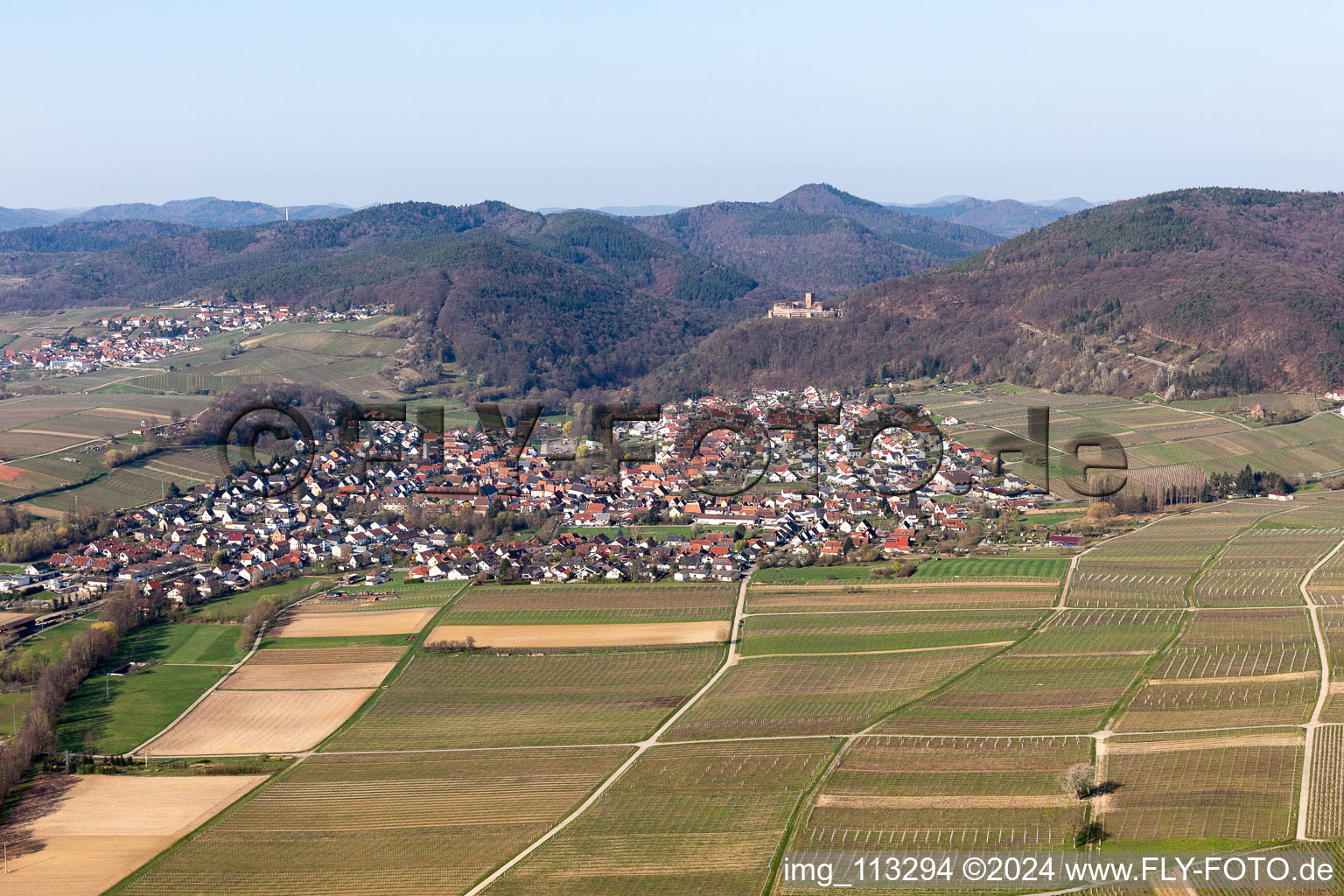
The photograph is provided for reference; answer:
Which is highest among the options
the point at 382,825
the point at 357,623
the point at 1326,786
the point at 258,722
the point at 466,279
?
the point at 466,279

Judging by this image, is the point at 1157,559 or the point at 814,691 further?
the point at 1157,559

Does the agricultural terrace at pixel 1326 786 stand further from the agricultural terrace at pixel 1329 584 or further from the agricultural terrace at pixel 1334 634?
the agricultural terrace at pixel 1329 584

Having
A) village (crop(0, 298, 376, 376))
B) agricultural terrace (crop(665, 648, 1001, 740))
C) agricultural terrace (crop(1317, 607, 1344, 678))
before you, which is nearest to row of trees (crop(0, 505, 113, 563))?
agricultural terrace (crop(665, 648, 1001, 740))

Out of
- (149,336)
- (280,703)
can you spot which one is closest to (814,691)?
(280,703)

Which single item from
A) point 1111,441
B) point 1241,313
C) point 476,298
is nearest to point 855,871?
point 1111,441

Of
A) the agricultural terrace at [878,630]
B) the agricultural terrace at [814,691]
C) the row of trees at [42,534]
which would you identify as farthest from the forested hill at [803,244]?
the agricultural terrace at [814,691]

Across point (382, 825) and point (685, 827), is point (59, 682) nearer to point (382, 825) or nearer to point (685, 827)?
point (382, 825)
